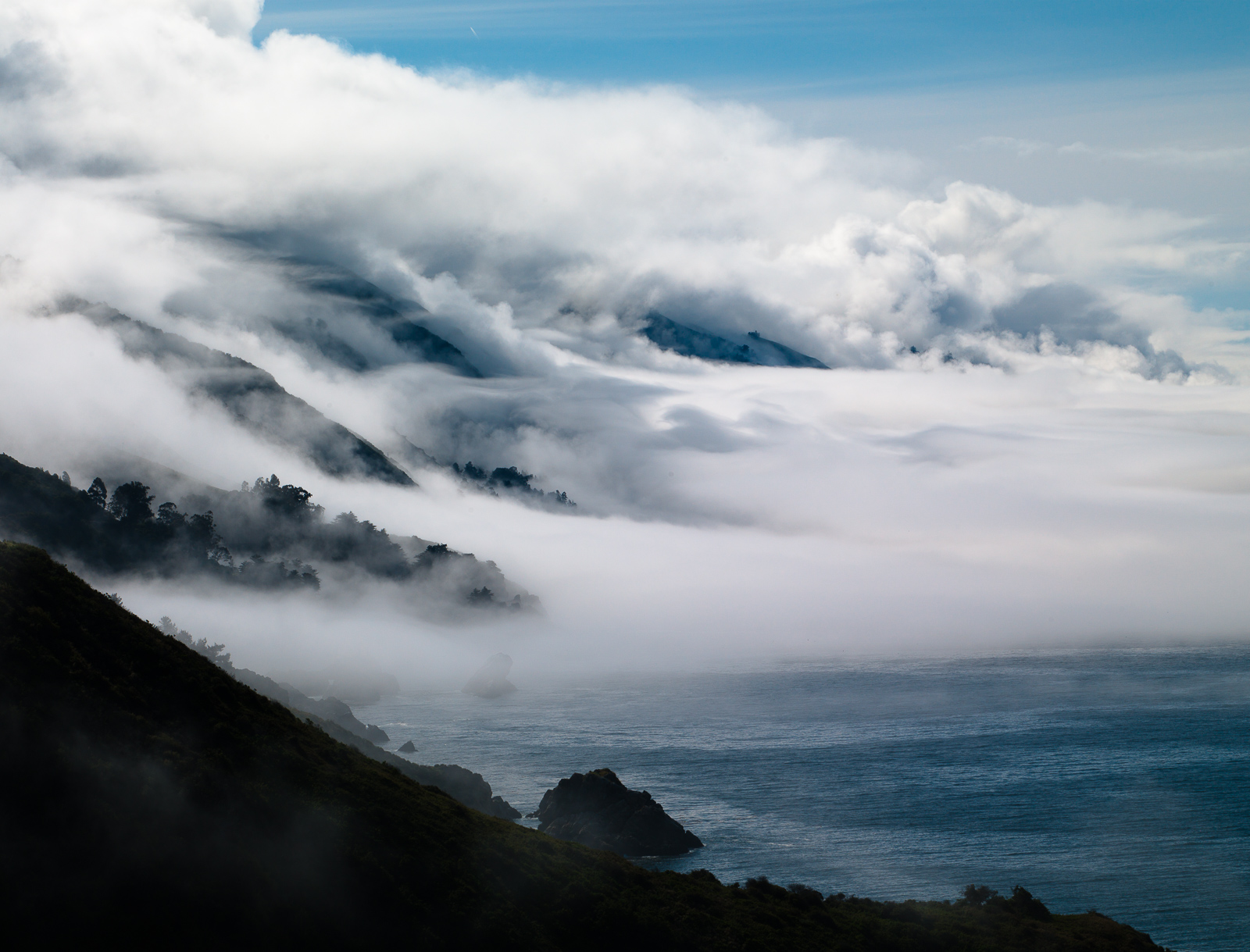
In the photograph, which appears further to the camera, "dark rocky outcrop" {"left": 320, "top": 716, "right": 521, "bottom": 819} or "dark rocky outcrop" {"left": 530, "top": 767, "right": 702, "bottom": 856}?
"dark rocky outcrop" {"left": 320, "top": 716, "right": 521, "bottom": 819}

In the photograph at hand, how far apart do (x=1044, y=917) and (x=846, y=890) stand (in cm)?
3319

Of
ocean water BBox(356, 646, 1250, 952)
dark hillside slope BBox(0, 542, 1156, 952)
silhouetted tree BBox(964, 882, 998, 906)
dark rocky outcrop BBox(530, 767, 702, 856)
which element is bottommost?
ocean water BBox(356, 646, 1250, 952)

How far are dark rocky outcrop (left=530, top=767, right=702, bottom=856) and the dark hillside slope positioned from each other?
4450cm

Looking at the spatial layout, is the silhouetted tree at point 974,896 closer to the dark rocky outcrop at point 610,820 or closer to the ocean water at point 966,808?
the ocean water at point 966,808

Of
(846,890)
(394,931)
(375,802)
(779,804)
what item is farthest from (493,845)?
(779,804)

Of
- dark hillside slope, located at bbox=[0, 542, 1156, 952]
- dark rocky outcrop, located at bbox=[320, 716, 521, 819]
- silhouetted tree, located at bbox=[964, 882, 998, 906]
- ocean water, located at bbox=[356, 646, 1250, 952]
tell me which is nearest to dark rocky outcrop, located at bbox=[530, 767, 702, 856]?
ocean water, located at bbox=[356, 646, 1250, 952]

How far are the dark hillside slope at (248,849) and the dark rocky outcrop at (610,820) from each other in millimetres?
44500

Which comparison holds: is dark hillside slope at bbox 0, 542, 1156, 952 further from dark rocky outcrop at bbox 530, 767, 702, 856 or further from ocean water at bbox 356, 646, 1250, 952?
dark rocky outcrop at bbox 530, 767, 702, 856

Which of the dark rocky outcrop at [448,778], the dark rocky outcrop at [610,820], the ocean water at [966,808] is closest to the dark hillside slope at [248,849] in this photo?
the ocean water at [966,808]

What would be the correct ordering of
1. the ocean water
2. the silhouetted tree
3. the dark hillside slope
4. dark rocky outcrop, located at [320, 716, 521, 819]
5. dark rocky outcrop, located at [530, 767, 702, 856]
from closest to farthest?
the dark hillside slope, the silhouetted tree, the ocean water, dark rocky outcrop, located at [530, 767, 702, 856], dark rocky outcrop, located at [320, 716, 521, 819]

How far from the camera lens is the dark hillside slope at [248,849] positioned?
40969 millimetres

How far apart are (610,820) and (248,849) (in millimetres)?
73241

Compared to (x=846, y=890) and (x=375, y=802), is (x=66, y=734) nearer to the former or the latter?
(x=375, y=802)

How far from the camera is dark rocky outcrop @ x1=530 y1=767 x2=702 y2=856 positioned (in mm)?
109938
